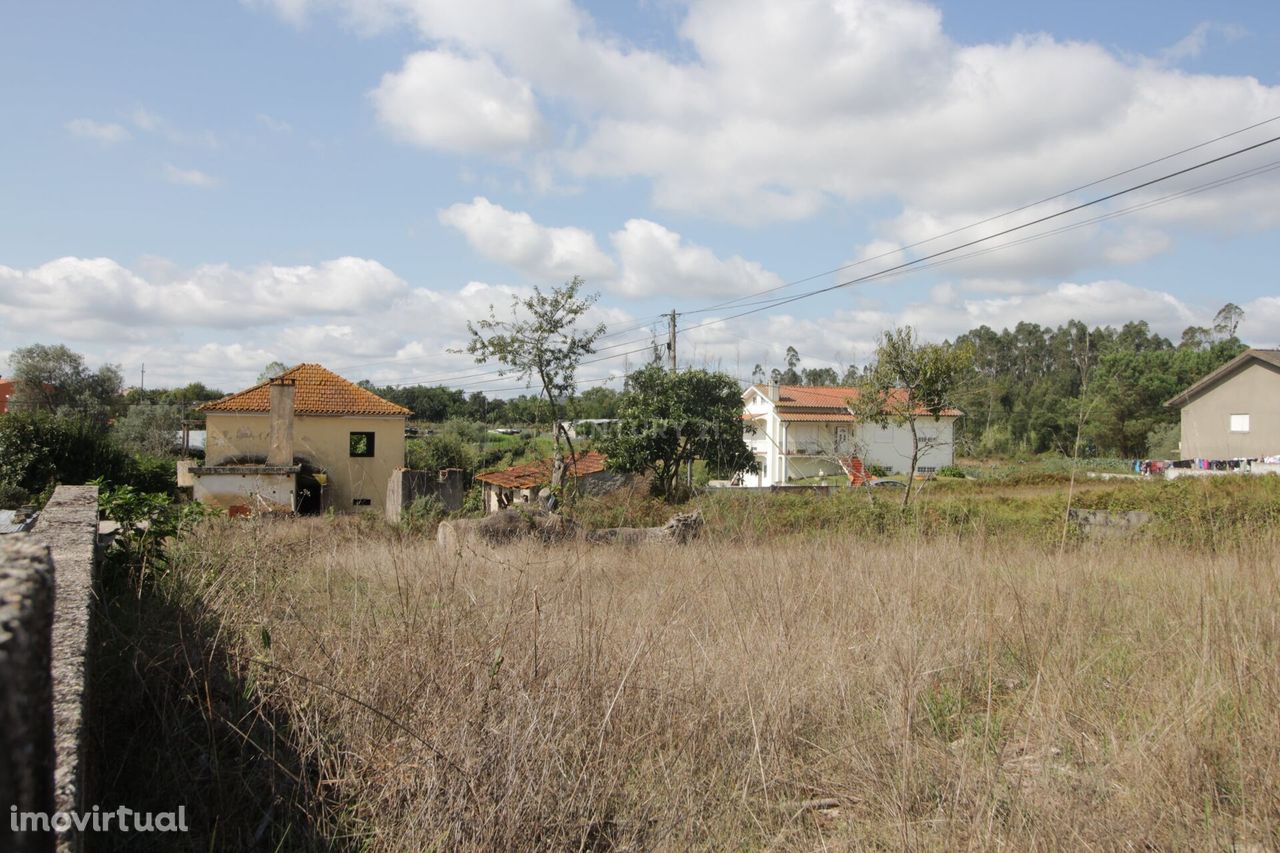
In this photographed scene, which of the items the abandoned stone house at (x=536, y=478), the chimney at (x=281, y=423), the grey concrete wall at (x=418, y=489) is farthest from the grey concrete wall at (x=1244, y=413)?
the chimney at (x=281, y=423)

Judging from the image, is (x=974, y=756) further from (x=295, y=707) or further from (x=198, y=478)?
(x=198, y=478)

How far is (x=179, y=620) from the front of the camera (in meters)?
3.37

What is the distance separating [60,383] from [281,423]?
36.1 meters

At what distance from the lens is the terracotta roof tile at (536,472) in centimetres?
2685

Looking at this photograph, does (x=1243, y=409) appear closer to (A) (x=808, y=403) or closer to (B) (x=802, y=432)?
(B) (x=802, y=432)

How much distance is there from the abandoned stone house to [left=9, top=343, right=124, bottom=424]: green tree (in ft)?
114

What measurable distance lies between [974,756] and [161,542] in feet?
14.0

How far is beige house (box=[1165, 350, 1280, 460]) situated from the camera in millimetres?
30688

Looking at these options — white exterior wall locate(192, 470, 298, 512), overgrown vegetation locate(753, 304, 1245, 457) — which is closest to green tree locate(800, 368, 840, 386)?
overgrown vegetation locate(753, 304, 1245, 457)

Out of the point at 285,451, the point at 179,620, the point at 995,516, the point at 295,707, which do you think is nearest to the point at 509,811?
the point at 295,707

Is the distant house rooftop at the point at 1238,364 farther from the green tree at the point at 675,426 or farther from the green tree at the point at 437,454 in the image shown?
the green tree at the point at 437,454

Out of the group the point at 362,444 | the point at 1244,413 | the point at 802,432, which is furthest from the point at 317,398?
the point at 1244,413

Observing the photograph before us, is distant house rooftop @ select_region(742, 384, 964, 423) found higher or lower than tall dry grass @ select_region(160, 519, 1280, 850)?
higher

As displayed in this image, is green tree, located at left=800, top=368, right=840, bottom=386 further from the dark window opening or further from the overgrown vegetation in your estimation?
the dark window opening
